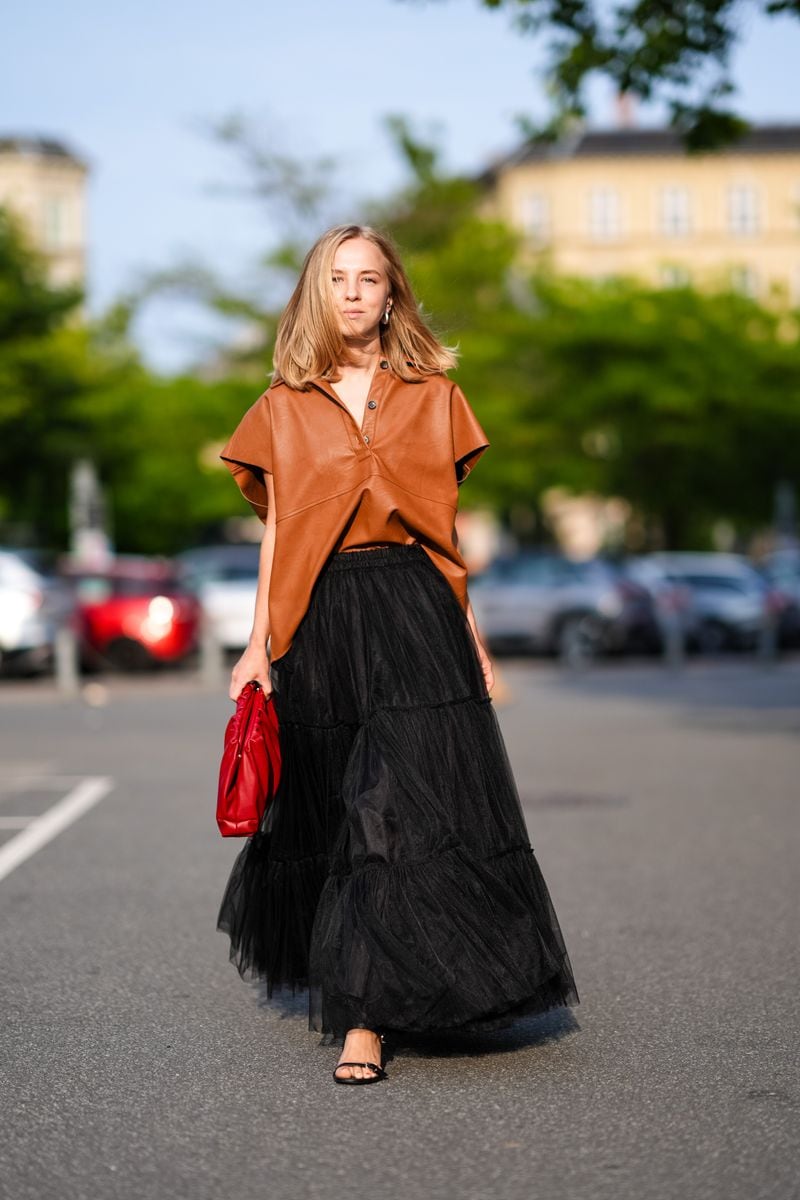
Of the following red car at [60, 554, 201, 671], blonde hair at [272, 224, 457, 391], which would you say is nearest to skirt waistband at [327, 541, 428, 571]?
blonde hair at [272, 224, 457, 391]

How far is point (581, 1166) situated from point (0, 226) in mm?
38742

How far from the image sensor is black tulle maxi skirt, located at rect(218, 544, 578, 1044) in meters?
4.69

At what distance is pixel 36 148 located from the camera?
105 meters

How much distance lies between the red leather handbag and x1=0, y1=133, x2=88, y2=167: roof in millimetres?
102067

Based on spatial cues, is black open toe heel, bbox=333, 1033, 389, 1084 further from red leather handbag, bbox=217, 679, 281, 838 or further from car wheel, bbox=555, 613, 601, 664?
car wheel, bbox=555, 613, 601, 664

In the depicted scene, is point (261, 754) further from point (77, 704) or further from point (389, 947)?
point (77, 704)

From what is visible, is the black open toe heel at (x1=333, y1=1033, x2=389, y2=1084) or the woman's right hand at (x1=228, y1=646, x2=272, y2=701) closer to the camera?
the black open toe heel at (x1=333, y1=1033, x2=389, y2=1084)

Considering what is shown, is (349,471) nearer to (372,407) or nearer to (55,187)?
(372,407)

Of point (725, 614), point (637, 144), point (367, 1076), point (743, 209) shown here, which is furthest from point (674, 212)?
point (367, 1076)

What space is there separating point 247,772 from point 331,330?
43.8 inches

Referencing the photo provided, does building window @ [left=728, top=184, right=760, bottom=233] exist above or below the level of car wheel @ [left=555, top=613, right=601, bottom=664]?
above

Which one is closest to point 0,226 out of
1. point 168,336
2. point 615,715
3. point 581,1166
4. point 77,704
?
point 168,336

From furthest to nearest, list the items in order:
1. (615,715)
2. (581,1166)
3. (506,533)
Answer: (506,533), (615,715), (581,1166)

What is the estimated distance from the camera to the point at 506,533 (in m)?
72.7
